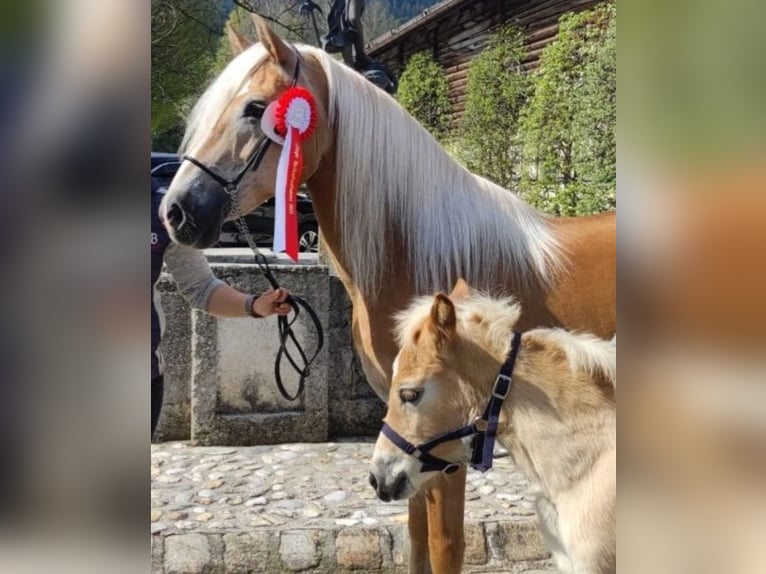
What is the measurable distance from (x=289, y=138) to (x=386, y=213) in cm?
40

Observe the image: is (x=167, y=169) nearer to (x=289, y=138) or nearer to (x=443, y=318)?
(x=289, y=138)

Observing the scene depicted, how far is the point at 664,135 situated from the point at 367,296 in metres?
1.25

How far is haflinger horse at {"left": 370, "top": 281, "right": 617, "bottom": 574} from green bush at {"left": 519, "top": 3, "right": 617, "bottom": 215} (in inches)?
32.1

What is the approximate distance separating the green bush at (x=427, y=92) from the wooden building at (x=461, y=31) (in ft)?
0.08

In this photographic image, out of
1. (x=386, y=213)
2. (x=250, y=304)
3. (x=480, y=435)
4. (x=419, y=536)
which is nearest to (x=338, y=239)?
(x=386, y=213)

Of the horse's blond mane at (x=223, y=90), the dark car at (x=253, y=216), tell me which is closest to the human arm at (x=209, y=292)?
the dark car at (x=253, y=216)

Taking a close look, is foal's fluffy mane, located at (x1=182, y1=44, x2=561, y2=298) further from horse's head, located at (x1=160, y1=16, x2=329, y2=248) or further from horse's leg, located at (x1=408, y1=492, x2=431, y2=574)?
horse's leg, located at (x1=408, y1=492, x2=431, y2=574)

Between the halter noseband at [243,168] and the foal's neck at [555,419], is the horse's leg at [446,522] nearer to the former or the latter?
the foal's neck at [555,419]

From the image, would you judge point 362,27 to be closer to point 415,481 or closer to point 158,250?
point 158,250

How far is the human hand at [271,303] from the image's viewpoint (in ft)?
7.88

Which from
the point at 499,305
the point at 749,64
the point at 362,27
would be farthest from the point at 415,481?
the point at 362,27

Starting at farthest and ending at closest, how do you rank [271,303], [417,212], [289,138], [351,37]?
[271,303]
[351,37]
[417,212]
[289,138]

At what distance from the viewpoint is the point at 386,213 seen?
7.27 ft

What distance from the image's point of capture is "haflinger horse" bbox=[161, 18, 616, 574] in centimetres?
210
